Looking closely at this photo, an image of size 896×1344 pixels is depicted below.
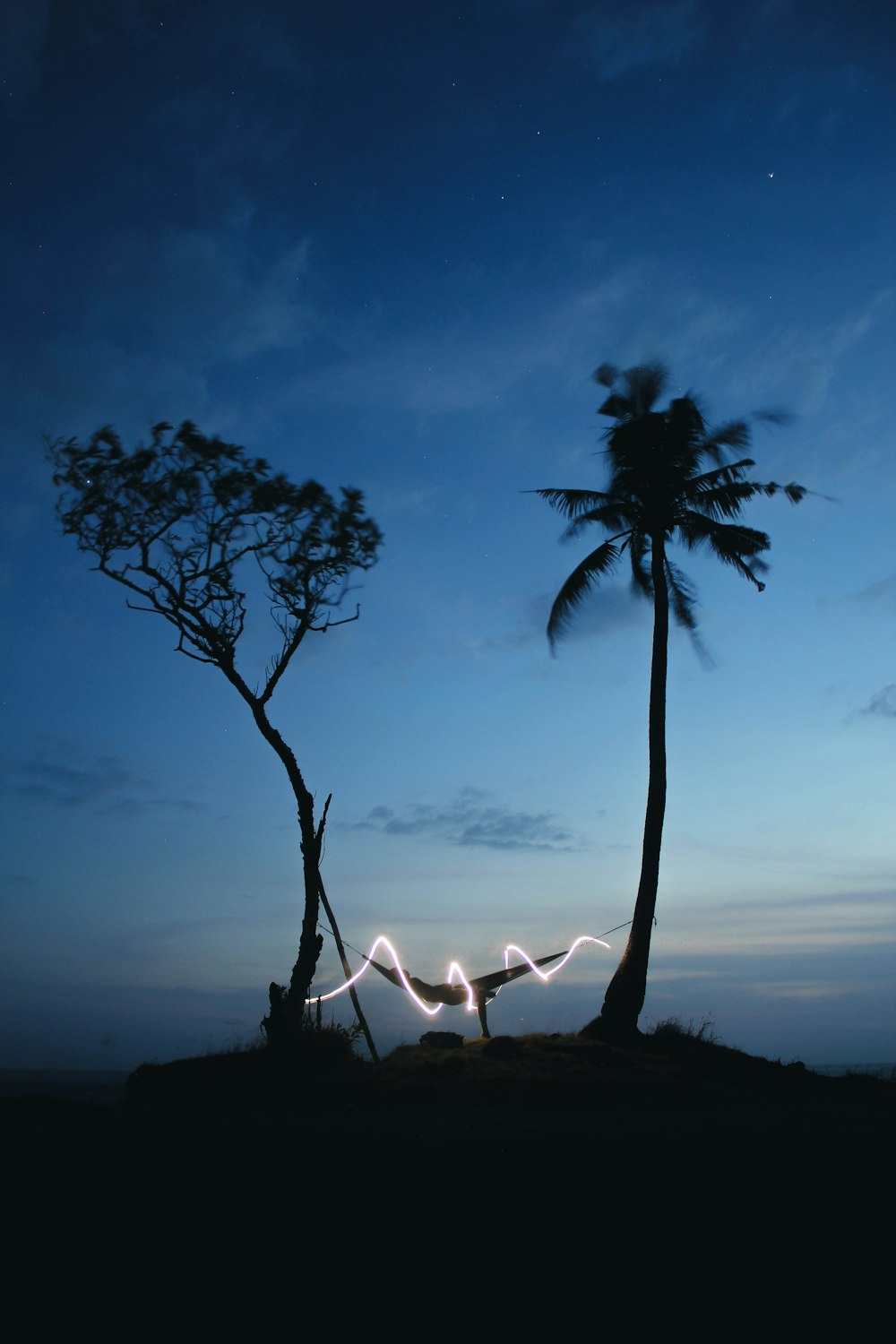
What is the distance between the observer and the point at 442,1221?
19.9 feet

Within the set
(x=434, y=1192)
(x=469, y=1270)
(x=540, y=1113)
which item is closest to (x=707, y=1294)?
(x=469, y=1270)

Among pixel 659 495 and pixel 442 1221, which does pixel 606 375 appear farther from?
pixel 442 1221

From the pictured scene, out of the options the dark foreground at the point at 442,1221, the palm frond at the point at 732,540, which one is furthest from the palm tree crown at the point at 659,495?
the dark foreground at the point at 442,1221

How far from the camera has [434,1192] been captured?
21.9 feet

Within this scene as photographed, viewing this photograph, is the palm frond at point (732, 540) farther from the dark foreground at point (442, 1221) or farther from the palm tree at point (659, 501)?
the dark foreground at point (442, 1221)

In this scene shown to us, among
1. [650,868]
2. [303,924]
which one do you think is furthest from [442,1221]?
[650,868]

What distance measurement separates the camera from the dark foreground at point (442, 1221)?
4.75 meters

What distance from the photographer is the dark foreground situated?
4746mm

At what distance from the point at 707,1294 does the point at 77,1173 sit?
481cm

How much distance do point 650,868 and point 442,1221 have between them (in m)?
10.3

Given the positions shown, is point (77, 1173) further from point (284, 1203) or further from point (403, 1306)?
point (403, 1306)

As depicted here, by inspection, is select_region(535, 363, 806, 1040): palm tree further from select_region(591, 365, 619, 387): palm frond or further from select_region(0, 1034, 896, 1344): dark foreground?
select_region(0, 1034, 896, 1344): dark foreground

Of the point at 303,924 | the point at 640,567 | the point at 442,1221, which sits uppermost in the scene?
the point at 640,567

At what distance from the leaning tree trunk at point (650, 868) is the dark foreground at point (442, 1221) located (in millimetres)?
4560
